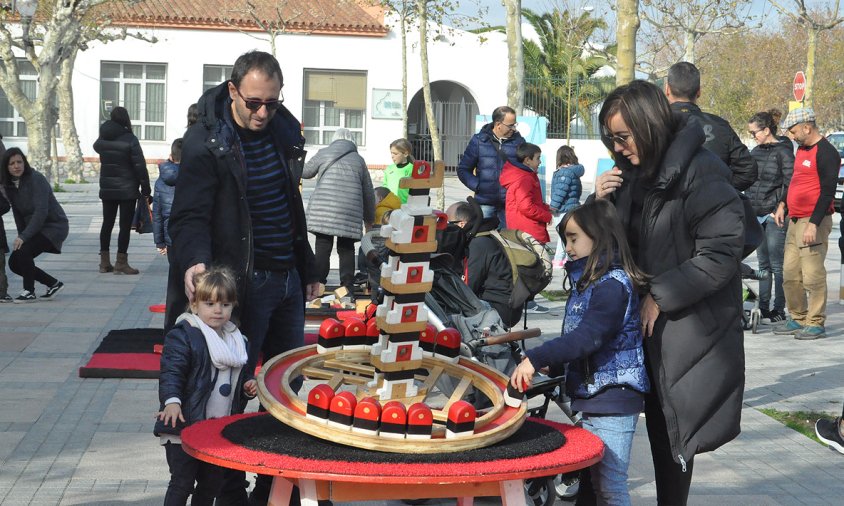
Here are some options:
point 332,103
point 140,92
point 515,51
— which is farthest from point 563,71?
point 515,51

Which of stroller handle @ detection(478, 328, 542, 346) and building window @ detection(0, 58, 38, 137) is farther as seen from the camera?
building window @ detection(0, 58, 38, 137)

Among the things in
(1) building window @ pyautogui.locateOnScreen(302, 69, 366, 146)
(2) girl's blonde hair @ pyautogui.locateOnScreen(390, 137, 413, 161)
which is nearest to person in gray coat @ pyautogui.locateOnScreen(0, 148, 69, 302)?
(2) girl's blonde hair @ pyautogui.locateOnScreen(390, 137, 413, 161)

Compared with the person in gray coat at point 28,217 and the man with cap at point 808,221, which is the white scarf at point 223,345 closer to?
the man with cap at point 808,221

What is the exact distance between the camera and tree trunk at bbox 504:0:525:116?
23.0 meters

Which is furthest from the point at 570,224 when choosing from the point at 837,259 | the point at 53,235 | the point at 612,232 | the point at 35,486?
the point at 837,259

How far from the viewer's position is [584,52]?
49031 mm

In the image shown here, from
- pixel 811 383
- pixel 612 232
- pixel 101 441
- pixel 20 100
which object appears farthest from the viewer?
pixel 20 100

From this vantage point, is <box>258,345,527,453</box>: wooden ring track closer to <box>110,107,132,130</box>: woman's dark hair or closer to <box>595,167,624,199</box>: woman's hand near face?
<box>595,167,624,199</box>: woman's hand near face

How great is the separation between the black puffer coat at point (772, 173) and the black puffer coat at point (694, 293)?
791 centimetres

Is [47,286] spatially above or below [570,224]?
below

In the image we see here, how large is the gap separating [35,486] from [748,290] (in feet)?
27.7

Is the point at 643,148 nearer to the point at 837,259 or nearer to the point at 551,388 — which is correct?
the point at 551,388

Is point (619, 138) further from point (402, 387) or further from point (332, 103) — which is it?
point (332, 103)

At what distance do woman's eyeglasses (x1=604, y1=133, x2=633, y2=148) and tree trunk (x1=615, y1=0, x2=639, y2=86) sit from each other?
7965 mm
